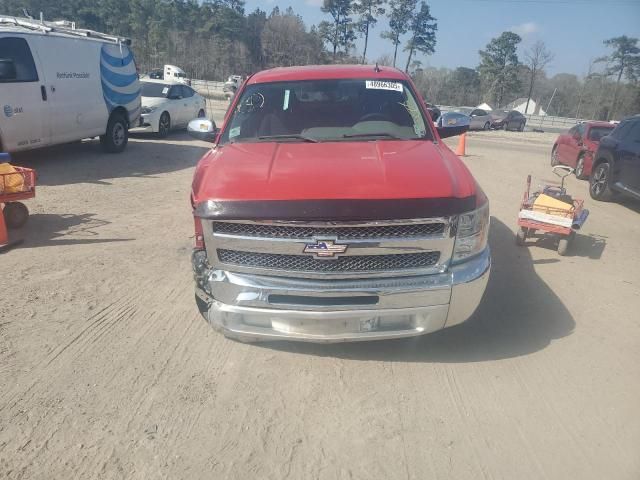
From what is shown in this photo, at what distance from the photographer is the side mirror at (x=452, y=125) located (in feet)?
15.8

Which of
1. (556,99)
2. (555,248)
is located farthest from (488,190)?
(556,99)

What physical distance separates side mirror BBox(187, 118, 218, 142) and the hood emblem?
2302 millimetres

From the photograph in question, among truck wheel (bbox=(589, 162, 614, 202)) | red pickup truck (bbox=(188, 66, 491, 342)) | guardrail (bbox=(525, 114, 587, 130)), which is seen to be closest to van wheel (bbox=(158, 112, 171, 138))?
truck wheel (bbox=(589, 162, 614, 202))

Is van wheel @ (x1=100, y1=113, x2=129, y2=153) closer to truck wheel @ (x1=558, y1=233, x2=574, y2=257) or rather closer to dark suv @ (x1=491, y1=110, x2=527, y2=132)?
truck wheel @ (x1=558, y1=233, x2=574, y2=257)

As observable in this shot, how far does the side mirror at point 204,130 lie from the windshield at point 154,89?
1075 centimetres

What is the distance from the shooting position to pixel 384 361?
11.4 feet

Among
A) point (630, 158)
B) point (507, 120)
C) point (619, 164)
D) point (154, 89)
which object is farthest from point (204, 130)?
point (507, 120)

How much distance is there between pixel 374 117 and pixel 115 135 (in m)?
8.63

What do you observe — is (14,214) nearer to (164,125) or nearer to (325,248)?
(325,248)

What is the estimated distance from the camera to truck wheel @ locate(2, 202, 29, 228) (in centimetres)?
580

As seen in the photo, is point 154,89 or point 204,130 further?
point 154,89

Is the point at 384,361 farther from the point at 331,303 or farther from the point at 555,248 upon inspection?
the point at 555,248

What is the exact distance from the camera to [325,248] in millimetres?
2920

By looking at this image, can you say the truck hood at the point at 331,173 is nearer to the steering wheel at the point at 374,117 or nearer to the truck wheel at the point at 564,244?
the steering wheel at the point at 374,117
